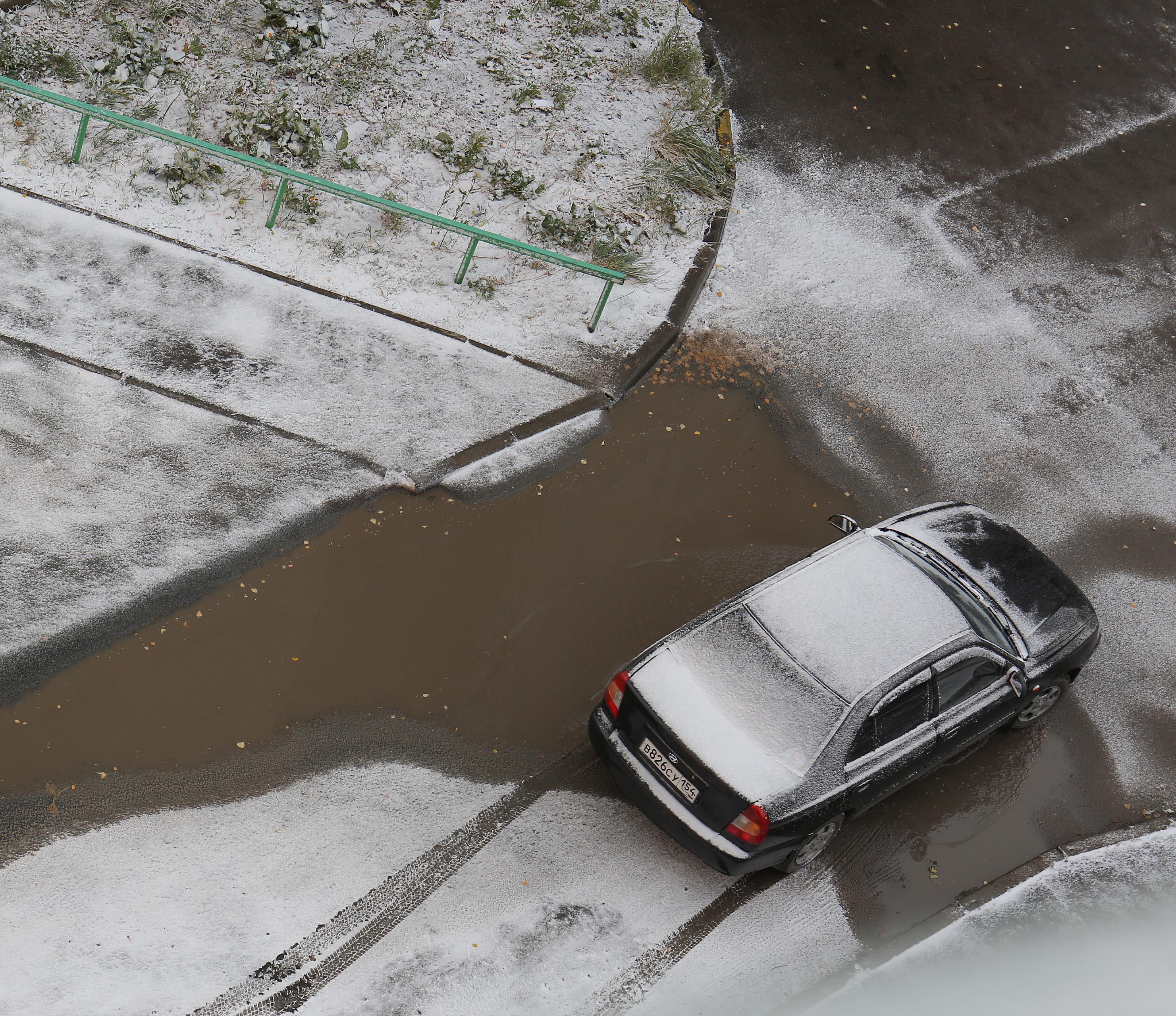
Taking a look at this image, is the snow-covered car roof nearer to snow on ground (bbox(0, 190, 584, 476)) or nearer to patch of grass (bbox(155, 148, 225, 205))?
snow on ground (bbox(0, 190, 584, 476))

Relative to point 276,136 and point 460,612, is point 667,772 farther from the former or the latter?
point 276,136

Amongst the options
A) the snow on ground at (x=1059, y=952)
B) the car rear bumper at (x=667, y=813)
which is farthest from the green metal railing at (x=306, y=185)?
the snow on ground at (x=1059, y=952)

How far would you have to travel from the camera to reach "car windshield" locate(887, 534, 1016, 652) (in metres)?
6.91

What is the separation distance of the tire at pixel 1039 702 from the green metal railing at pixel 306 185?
469 centimetres

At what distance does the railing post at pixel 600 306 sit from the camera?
359 inches

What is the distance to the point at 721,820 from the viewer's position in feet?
19.7

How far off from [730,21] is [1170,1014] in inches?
452

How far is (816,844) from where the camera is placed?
21.0 ft

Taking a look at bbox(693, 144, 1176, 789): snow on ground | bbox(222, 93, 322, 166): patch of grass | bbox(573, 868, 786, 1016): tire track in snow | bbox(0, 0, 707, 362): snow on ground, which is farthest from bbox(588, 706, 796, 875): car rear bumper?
bbox(222, 93, 322, 166): patch of grass

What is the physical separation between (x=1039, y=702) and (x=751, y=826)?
2.74m

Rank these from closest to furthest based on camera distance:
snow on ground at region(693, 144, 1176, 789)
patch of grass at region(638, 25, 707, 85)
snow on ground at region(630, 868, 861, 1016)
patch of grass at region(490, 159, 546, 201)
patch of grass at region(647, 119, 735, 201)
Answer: snow on ground at region(630, 868, 861, 1016)
snow on ground at region(693, 144, 1176, 789)
patch of grass at region(490, 159, 546, 201)
patch of grass at region(647, 119, 735, 201)
patch of grass at region(638, 25, 707, 85)

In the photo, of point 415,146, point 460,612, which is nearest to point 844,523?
point 460,612

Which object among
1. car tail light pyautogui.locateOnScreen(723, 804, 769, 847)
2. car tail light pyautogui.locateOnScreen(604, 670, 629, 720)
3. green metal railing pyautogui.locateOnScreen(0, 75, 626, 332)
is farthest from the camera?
green metal railing pyautogui.locateOnScreen(0, 75, 626, 332)

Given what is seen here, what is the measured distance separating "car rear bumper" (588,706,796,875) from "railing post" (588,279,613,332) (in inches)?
157
